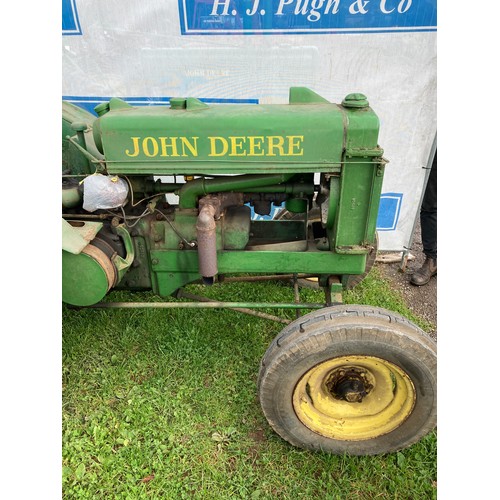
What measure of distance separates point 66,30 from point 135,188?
1932mm

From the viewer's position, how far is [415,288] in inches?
148

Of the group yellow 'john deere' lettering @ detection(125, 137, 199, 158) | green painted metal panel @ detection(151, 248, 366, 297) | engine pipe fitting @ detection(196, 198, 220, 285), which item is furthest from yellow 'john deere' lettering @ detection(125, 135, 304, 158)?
green painted metal panel @ detection(151, 248, 366, 297)

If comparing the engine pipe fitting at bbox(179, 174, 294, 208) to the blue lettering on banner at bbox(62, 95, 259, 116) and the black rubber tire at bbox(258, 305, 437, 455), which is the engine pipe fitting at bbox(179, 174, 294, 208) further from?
the blue lettering on banner at bbox(62, 95, 259, 116)

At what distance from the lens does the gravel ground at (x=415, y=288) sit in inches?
136

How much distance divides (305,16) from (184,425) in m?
3.03

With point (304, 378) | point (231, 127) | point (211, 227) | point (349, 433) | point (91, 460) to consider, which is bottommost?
point (91, 460)

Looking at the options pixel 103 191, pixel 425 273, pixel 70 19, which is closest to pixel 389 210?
pixel 425 273

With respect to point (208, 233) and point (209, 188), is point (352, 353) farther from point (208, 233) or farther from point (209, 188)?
point (209, 188)

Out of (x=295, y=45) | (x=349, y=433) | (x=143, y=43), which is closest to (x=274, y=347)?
(x=349, y=433)

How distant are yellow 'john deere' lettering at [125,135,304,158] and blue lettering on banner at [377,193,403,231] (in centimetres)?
213

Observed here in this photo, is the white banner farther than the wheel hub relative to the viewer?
Yes

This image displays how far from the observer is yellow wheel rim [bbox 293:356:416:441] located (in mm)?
2117

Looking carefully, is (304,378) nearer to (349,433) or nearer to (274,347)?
(274,347)

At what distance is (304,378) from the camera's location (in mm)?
2057
